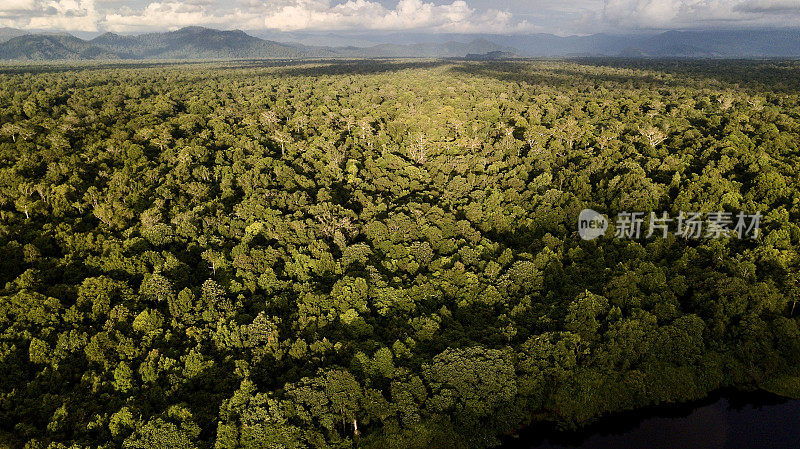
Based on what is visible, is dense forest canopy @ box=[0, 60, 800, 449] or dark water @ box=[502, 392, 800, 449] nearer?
dense forest canopy @ box=[0, 60, 800, 449]

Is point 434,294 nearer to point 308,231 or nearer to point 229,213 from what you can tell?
point 308,231

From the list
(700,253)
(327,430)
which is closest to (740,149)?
(700,253)

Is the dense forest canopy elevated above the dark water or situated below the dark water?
above

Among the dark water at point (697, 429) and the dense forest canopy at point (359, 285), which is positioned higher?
the dense forest canopy at point (359, 285)

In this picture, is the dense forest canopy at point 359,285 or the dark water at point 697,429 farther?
the dark water at point 697,429
